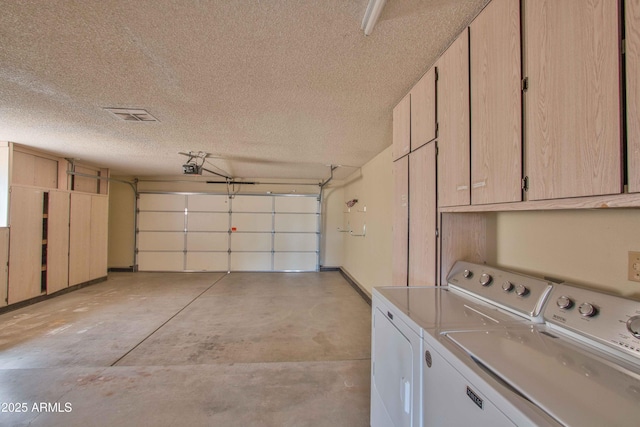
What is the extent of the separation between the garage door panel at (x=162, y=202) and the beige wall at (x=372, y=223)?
4.41 metres

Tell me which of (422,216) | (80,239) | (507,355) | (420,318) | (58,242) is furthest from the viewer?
(80,239)

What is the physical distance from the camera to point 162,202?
21.3 feet

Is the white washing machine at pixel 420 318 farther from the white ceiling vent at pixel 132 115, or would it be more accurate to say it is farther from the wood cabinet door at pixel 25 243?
the wood cabinet door at pixel 25 243

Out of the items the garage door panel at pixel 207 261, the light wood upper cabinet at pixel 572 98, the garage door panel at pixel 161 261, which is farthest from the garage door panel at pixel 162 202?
the light wood upper cabinet at pixel 572 98

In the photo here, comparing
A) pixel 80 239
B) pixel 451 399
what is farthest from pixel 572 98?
pixel 80 239

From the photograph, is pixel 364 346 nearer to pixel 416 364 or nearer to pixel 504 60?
pixel 416 364

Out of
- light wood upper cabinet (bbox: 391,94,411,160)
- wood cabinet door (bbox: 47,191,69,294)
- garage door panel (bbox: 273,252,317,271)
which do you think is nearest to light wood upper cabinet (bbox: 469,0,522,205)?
light wood upper cabinet (bbox: 391,94,411,160)

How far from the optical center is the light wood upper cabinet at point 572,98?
752 mm

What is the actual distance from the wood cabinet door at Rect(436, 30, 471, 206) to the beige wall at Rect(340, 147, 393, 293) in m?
1.97

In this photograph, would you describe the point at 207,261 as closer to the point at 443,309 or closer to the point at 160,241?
the point at 160,241

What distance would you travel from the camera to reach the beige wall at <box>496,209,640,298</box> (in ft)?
3.26

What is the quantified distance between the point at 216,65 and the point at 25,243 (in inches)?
181

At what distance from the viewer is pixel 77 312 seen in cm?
371

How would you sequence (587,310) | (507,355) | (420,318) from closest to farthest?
(507,355)
(587,310)
(420,318)
